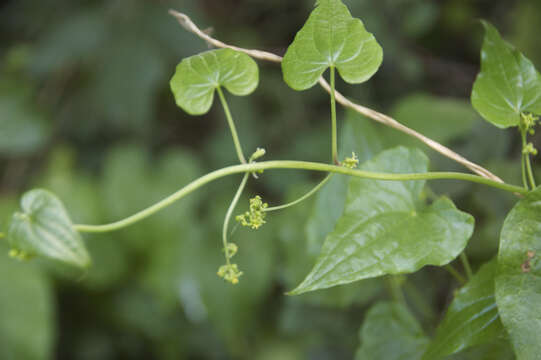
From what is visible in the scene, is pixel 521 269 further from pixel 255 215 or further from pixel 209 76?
pixel 209 76

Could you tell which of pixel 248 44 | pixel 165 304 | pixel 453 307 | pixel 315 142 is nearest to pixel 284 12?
pixel 248 44

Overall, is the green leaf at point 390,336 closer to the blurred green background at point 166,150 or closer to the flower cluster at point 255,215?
the flower cluster at point 255,215

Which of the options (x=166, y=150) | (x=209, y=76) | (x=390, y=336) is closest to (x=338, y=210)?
(x=390, y=336)

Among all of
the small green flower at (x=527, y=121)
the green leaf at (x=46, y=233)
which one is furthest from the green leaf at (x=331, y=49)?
the green leaf at (x=46, y=233)

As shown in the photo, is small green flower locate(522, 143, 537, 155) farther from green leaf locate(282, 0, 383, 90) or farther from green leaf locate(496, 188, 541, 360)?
green leaf locate(282, 0, 383, 90)

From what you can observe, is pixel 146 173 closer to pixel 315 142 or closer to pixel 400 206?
pixel 315 142

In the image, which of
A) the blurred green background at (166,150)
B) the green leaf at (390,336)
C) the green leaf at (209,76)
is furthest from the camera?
the blurred green background at (166,150)

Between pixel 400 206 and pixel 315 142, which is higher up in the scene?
pixel 400 206
